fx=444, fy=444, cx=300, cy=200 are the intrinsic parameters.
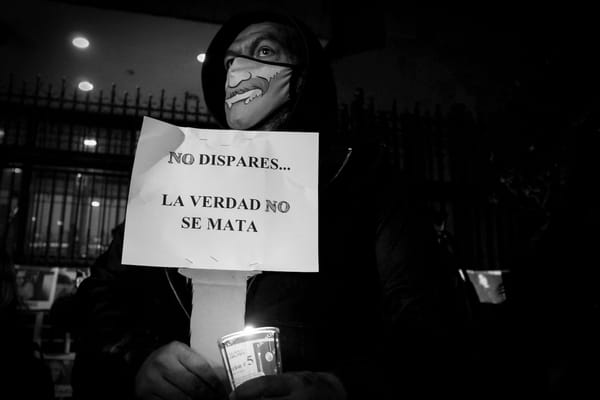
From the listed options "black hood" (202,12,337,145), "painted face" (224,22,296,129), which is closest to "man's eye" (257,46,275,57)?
"painted face" (224,22,296,129)

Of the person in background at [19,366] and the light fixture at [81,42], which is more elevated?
the light fixture at [81,42]

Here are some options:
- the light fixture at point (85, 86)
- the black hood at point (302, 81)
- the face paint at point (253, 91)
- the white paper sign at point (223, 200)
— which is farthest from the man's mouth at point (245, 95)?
the light fixture at point (85, 86)

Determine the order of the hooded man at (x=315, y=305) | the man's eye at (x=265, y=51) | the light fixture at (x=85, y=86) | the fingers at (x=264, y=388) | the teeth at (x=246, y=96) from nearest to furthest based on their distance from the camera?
1. the fingers at (x=264, y=388)
2. the hooded man at (x=315, y=305)
3. the teeth at (x=246, y=96)
4. the man's eye at (x=265, y=51)
5. the light fixture at (x=85, y=86)

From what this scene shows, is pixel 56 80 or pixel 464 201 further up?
pixel 56 80

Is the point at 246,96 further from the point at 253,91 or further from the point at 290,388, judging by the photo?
the point at 290,388

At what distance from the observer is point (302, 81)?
4.58ft

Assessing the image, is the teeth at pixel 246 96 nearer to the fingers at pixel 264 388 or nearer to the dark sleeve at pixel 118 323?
the dark sleeve at pixel 118 323

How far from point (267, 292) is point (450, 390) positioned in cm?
43

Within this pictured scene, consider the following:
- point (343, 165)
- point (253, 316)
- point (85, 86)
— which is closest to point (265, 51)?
point (343, 165)

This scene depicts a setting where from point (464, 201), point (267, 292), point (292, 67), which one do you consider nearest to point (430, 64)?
point (464, 201)

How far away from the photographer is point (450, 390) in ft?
2.90

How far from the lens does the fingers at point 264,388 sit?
73 centimetres

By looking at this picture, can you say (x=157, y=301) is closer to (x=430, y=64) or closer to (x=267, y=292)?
(x=267, y=292)

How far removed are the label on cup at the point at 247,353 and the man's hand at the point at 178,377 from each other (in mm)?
41
